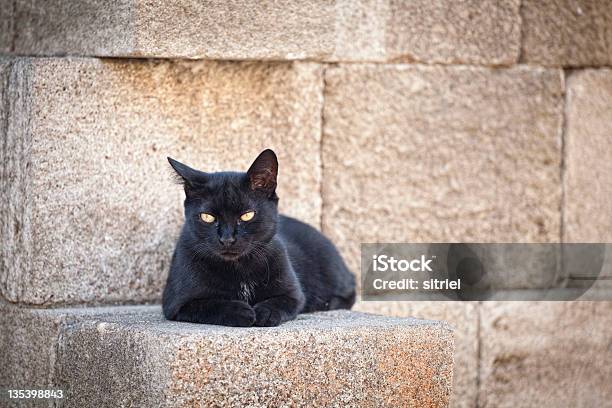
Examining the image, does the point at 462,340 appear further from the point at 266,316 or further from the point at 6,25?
the point at 6,25

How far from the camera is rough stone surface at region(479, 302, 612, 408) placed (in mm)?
4738

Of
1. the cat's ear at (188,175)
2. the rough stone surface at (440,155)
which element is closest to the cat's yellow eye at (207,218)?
the cat's ear at (188,175)

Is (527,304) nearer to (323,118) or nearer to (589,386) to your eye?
(589,386)

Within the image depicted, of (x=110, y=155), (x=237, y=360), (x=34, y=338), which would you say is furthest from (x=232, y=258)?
(x=34, y=338)

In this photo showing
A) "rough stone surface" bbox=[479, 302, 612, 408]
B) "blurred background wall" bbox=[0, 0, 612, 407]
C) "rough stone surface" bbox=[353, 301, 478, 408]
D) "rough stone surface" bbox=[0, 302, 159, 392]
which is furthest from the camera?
"rough stone surface" bbox=[479, 302, 612, 408]

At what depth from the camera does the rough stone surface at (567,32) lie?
470 centimetres

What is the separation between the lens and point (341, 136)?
440 cm

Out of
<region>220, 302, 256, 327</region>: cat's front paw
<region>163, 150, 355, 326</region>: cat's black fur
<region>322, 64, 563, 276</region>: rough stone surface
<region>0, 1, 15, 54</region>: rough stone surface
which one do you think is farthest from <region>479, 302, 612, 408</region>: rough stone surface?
<region>0, 1, 15, 54</region>: rough stone surface

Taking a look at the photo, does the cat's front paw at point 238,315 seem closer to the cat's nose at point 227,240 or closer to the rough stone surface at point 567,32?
the cat's nose at point 227,240

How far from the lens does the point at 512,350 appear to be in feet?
15.7

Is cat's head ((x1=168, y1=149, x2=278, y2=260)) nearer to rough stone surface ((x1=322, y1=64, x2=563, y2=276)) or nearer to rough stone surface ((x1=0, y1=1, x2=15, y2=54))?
rough stone surface ((x1=322, y1=64, x2=563, y2=276))

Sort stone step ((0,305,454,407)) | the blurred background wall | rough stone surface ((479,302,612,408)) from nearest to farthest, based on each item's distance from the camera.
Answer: stone step ((0,305,454,407)), the blurred background wall, rough stone surface ((479,302,612,408))

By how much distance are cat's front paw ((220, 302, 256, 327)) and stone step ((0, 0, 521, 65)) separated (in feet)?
3.50

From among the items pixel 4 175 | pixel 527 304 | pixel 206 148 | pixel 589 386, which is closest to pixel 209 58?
pixel 206 148
